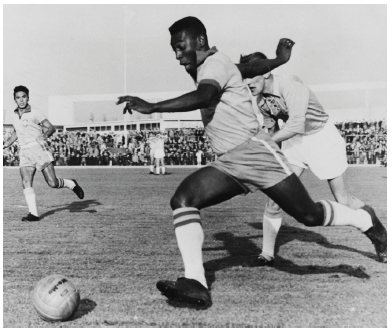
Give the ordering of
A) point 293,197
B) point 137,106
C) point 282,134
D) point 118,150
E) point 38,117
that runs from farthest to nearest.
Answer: point 118,150 → point 38,117 → point 282,134 → point 293,197 → point 137,106

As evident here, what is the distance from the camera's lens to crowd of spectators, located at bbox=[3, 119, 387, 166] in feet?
110

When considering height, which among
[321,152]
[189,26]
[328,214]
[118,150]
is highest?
[189,26]

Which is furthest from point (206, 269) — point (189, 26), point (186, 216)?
point (189, 26)

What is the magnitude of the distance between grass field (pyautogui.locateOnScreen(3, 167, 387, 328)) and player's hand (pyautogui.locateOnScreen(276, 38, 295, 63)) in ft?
7.11

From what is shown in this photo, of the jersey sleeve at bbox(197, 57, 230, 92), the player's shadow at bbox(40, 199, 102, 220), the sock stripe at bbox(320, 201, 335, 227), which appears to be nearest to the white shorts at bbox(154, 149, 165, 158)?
the player's shadow at bbox(40, 199, 102, 220)

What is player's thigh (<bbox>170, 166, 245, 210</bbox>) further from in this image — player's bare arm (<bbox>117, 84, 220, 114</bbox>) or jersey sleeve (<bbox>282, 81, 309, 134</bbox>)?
jersey sleeve (<bbox>282, 81, 309, 134</bbox>)

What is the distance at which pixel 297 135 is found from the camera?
5.75m

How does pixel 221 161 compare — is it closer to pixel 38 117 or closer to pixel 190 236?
pixel 190 236

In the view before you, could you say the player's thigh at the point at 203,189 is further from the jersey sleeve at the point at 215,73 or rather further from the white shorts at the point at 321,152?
the white shorts at the point at 321,152

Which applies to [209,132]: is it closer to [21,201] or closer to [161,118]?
[21,201]

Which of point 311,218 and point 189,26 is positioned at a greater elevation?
point 189,26

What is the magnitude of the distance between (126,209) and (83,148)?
25.8 meters

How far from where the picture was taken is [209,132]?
14.0 feet

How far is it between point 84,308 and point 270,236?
2345mm
